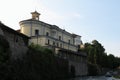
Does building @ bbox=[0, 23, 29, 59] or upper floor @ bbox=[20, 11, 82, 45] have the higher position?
upper floor @ bbox=[20, 11, 82, 45]

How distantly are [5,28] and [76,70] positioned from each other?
42.2m

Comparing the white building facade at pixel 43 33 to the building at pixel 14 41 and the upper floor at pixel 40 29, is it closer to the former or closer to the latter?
the upper floor at pixel 40 29

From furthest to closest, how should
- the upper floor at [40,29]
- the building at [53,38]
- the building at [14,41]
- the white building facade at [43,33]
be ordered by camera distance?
the upper floor at [40,29] → the white building facade at [43,33] → the building at [53,38] → the building at [14,41]

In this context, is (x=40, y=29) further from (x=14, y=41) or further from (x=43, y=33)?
(x=14, y=41)

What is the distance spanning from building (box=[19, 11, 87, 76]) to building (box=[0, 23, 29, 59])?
27.4m

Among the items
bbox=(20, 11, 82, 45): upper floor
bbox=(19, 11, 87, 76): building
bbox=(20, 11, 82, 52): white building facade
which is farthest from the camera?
bbox=(20, 11, 82, 45): upper floor

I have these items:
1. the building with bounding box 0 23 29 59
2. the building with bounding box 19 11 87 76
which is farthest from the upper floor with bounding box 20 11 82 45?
the building with bounding box 0 23 29 59

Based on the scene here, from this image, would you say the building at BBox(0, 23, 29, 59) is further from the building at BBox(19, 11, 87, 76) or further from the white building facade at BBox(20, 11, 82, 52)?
the white building facade at BBox(20, 11, 82, 52)

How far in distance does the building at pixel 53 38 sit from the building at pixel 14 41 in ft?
89.7

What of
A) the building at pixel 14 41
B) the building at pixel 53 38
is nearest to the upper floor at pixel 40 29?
the building at pixel 53 38

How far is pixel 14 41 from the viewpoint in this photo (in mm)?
40031

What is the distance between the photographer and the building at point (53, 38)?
76000 mm

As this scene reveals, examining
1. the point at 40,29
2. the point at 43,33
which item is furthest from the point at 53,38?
the point at 40,29

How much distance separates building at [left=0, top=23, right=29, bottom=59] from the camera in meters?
37.6
